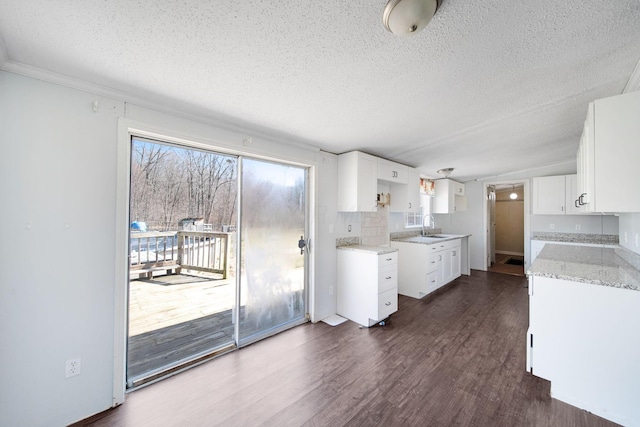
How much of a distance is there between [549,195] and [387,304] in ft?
13.3

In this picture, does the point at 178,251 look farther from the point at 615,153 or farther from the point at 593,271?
the point at 593,271

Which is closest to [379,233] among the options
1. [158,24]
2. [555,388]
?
[555,388]

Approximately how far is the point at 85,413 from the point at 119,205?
1416mm

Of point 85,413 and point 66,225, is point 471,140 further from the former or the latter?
point 85,413

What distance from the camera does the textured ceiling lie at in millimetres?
1097

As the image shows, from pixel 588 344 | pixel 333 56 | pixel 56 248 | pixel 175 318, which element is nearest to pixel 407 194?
pixel 588 344

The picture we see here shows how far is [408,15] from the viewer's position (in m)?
1.07

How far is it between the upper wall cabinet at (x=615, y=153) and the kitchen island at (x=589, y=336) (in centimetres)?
57

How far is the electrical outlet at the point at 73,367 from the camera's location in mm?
1609

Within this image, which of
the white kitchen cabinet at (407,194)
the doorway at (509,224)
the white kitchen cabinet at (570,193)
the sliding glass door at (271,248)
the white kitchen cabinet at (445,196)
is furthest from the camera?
the doorway at (509,224)

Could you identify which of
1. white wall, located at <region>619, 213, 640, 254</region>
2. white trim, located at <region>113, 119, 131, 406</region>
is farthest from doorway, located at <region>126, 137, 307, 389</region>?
white wall, located at <region>619, 213, 640, 254</region>

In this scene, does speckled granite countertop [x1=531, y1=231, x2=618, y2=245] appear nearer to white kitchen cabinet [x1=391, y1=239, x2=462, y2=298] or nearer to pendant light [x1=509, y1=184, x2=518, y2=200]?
white kitchen cabinet [x1=391, y1=239, x2=462, y2=298]

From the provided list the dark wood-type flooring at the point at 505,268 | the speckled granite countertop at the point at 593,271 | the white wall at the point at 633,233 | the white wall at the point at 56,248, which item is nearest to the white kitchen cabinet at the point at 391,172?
the speckled granite countertop at the point at 593,271

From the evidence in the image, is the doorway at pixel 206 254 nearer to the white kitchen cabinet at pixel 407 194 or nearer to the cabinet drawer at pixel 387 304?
the cabinet drawer at pixel 387 304
